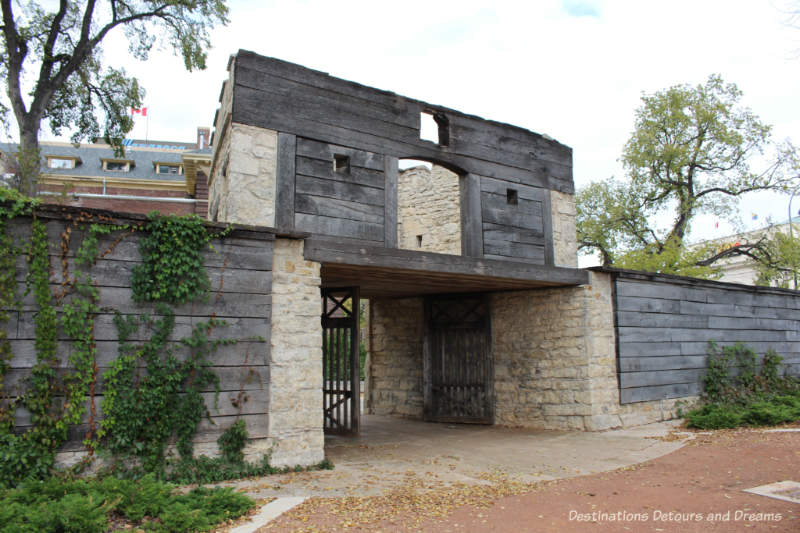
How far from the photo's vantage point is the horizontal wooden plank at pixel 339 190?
22.3ft

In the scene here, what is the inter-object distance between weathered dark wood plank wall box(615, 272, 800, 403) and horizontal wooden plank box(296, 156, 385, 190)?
15.2ft

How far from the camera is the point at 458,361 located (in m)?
10.5

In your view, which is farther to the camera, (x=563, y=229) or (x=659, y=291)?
(x=659, y=291)

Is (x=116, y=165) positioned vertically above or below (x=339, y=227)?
above

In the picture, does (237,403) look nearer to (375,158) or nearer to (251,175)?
(251,175)

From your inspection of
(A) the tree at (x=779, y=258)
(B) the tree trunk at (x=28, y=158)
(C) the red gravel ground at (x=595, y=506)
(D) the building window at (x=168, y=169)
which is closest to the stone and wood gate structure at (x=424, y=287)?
(C) the red gravel ground at (x=595, y=506)

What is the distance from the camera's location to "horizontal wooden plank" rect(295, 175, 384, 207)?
679cm

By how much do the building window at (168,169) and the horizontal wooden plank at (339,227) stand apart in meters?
21.7

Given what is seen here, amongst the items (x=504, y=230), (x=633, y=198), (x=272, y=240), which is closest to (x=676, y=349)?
(x=504, y=230)

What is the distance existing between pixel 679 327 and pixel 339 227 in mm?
6826

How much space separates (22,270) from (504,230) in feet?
20.7

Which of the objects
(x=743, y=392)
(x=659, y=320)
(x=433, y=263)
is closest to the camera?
(x=433, y=263)

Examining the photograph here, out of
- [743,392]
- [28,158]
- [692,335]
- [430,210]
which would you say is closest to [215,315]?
[28,158]

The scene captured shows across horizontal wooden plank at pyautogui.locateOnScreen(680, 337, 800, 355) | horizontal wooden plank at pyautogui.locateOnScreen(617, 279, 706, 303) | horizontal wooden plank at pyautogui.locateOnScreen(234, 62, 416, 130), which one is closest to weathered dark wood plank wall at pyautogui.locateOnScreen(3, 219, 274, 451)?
horizontal wooden plank at pyautogui.locateOnScreen(234, 62, 416, 130)
